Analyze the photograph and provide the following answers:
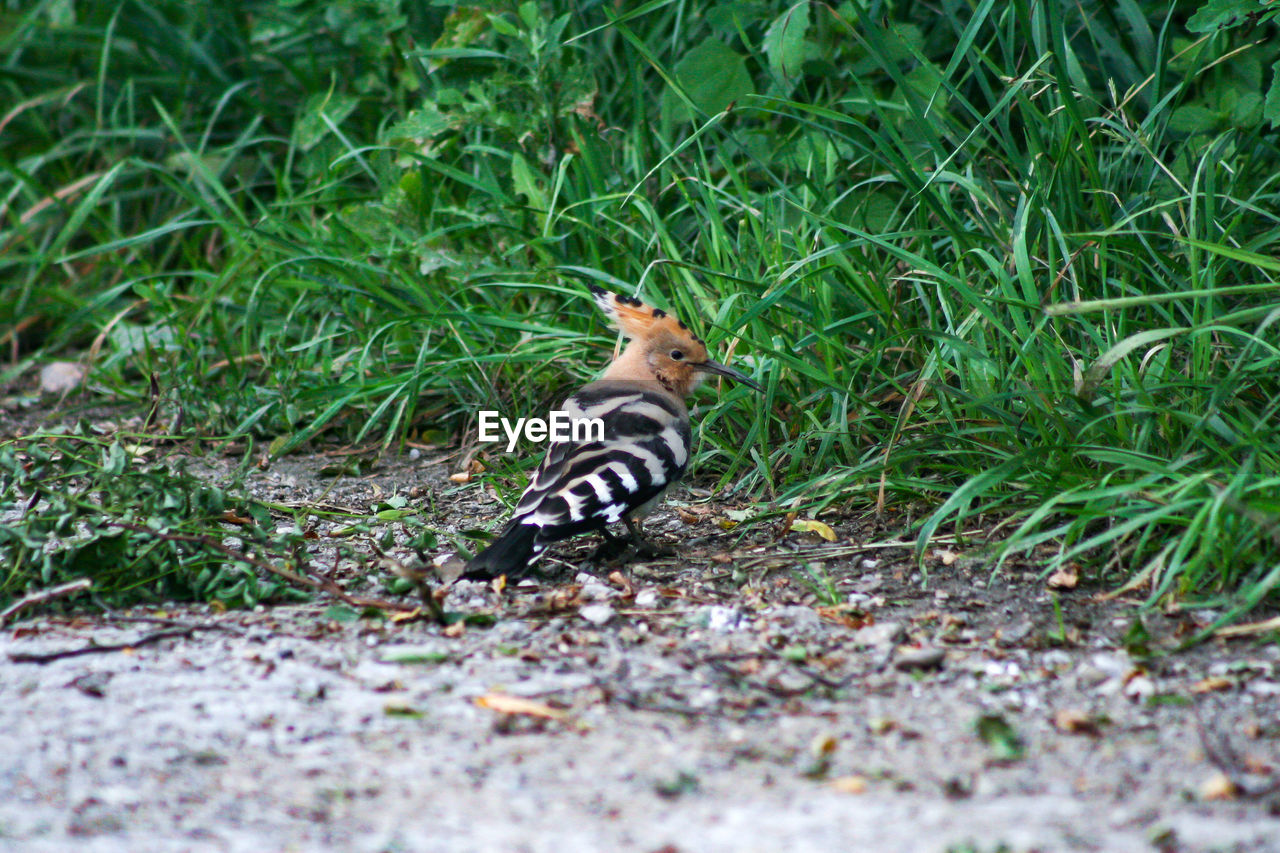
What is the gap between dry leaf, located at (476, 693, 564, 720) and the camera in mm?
2303

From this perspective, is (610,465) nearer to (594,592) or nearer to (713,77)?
(594,592)

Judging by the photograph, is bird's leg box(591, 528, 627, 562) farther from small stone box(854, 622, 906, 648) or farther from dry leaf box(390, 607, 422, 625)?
small stone box(854, 622, 906, 648)

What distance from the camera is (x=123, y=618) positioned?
285 cm

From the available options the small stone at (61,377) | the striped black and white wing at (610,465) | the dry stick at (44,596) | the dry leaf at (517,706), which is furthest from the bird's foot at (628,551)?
the small stone at (61,377)

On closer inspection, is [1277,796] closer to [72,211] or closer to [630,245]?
[630,245]

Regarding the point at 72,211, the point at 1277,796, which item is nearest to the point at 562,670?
the point at 1277,796

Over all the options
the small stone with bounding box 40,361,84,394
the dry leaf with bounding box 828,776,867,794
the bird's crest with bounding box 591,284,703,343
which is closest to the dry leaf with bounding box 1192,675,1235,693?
the dry leaf with bounding box 828,776,867,794

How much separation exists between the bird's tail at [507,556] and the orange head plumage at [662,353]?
868 millimetres

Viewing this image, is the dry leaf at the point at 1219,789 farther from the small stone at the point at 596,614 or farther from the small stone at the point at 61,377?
the small stone at the point at 61,377

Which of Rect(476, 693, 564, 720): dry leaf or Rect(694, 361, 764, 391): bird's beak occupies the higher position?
Rect(694, 361, 764, 391): bird's beak

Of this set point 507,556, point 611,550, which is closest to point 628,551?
point 611,550

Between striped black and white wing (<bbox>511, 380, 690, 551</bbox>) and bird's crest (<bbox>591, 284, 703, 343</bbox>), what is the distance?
0.64 feet

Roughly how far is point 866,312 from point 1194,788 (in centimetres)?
196

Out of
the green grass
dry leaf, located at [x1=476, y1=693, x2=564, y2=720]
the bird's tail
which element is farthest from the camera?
the green grass
